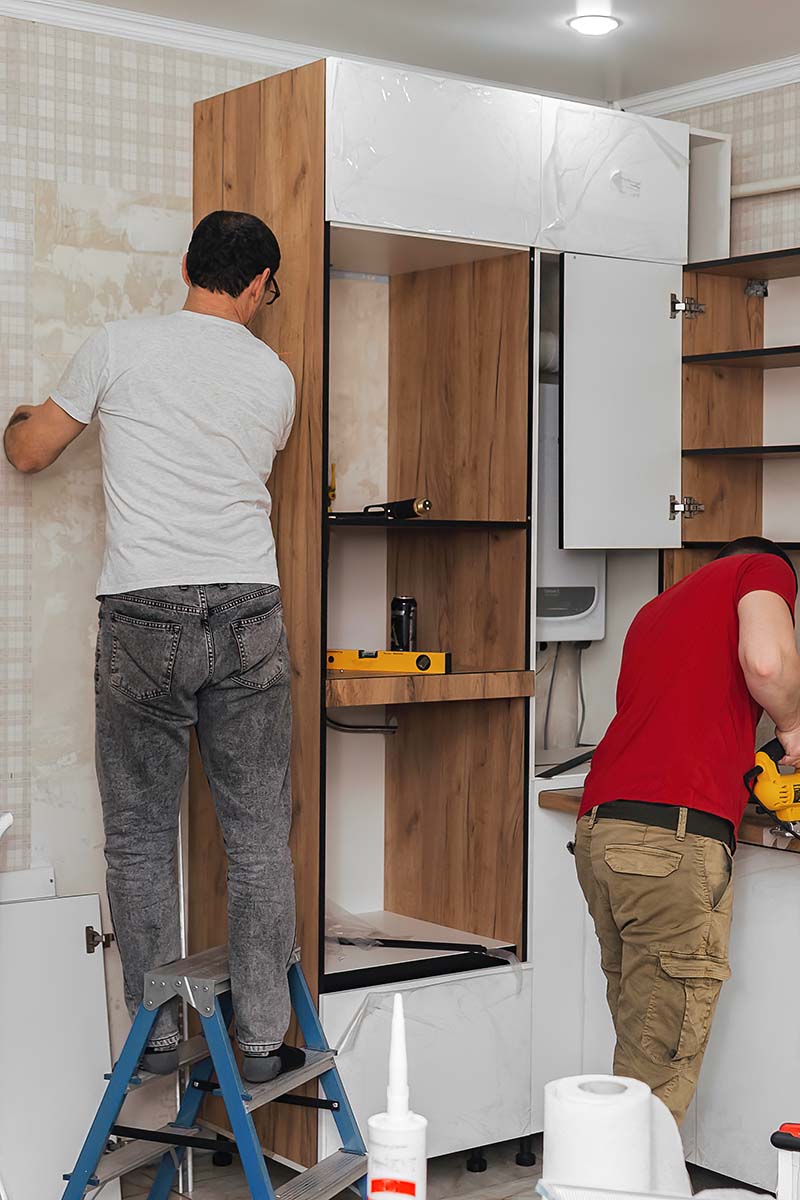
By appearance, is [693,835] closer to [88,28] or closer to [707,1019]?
[707,1019]

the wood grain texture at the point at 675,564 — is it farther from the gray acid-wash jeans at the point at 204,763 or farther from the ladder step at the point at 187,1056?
the ladder step at the point at 187,1056

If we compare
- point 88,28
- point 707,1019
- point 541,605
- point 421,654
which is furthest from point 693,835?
point 88,28

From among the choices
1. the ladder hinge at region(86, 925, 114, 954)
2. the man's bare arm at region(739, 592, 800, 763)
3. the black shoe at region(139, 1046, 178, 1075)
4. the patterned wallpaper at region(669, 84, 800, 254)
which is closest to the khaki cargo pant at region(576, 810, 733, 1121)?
the man's bare arm at region(739, 592, 800, 763)

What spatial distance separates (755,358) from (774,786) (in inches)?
49.6

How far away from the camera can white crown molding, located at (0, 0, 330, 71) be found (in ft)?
10.6

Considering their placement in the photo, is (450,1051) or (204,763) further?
(450,1051)

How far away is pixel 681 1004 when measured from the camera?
2.73 meters

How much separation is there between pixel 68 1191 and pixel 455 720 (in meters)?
1.42

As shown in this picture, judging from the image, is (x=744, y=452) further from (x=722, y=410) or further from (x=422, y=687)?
(x=422, y=687)

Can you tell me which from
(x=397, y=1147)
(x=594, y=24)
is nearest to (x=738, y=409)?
(x=594, y=24)

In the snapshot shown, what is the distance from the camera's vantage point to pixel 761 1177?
3.07 meters

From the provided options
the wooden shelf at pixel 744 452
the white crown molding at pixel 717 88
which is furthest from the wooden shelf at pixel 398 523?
the white crown molding at pixel 717 88

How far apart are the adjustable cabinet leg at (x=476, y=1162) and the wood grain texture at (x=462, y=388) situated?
1525mm

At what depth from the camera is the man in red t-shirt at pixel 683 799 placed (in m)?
2.69
